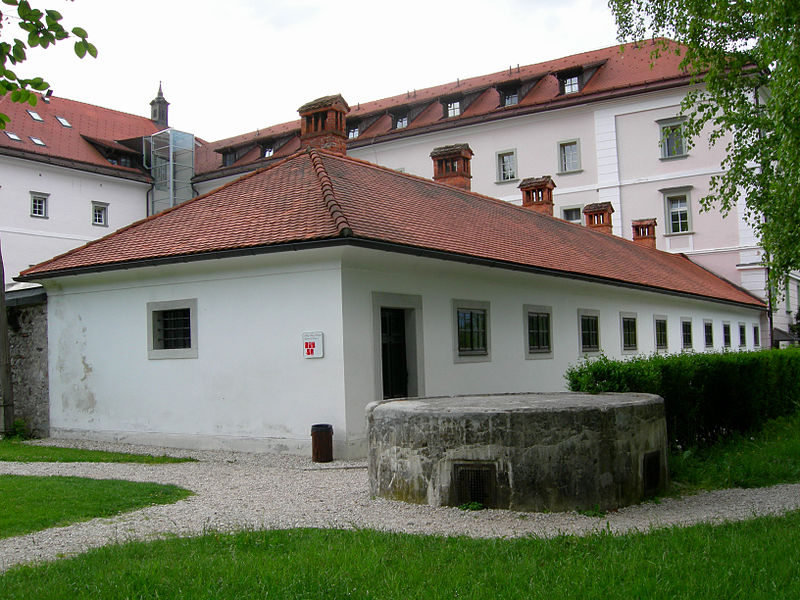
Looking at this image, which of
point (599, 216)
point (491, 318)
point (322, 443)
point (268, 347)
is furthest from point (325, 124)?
point (599, 216)

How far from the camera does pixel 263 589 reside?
189 inches

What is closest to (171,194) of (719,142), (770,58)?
(719,142)

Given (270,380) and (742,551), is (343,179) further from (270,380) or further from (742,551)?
(742,551)

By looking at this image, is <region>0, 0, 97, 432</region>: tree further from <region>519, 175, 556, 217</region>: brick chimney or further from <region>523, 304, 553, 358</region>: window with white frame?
<region>519, 175, 556, 217</region>: brick chimney

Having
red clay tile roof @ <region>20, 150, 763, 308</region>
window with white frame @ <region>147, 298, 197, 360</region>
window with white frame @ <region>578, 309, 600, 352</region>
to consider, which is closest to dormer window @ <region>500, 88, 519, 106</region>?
red clay tile roof @ <region>20, 150, 763, 308</region>

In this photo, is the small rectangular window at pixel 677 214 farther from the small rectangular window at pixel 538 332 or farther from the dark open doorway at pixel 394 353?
the dark open doorway at pixel 394 353

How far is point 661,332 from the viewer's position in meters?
24.6

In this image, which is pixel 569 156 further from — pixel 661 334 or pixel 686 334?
pixel 661 334

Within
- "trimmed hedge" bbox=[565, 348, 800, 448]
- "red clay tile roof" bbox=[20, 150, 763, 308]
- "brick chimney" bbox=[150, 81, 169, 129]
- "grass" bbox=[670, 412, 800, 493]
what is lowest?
"grass" bbox=[670, 412, 800, 493]

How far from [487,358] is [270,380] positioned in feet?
15.7

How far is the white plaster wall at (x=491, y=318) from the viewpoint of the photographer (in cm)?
1228

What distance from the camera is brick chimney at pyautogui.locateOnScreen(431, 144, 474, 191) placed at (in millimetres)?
23391

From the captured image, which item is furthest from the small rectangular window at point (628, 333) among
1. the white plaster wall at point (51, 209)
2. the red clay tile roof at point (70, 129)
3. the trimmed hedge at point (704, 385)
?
the red clay tile roof at point (70, 129)

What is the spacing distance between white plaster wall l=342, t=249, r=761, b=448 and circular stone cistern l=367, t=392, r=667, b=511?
420 cm
